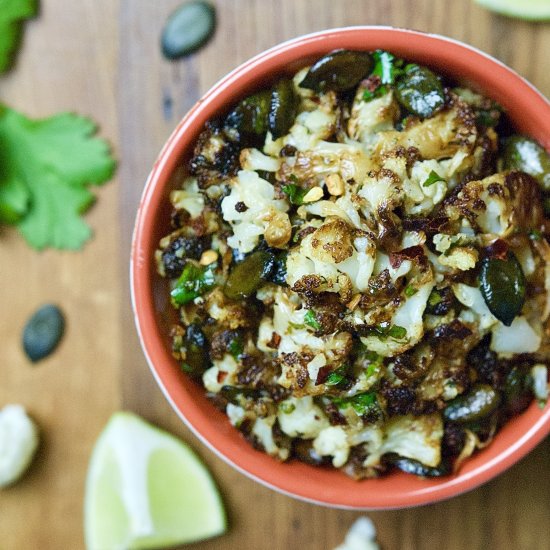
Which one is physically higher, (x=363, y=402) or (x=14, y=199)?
(x=14, y=199)

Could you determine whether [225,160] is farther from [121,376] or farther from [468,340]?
[121,376]

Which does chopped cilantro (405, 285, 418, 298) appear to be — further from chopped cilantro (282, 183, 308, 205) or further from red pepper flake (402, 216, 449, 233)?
chopped cilantro (282, 183, 308, 205)

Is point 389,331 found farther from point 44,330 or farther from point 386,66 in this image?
point 44,330

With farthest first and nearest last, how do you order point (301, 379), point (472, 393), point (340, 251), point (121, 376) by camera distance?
1. point (121, 376)
2. point (472, 393)
3. point (301, 379)
4. point (340, 251)

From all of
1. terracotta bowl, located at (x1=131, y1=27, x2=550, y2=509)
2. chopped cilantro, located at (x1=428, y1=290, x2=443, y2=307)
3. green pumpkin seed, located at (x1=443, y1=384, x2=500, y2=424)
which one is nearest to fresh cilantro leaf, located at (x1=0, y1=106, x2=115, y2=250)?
terracotta bowl, located at (x1=131, y1=27, x2=550, y2=509)

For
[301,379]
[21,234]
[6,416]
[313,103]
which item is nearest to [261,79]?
[313,103]

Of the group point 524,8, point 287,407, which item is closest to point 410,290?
point 287,407
